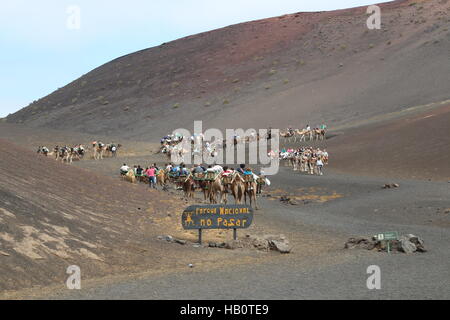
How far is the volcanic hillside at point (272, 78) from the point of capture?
88188 mm

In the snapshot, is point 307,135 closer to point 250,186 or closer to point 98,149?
point 98,149

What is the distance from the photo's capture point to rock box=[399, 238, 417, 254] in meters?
18.9

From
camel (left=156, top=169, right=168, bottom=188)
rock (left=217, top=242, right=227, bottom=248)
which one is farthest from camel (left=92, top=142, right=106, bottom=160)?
rock (left=217, top=242, right=227, bottom=248)

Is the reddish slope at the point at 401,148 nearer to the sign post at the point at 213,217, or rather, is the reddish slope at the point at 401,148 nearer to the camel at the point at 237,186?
the camel at the point at 237,186

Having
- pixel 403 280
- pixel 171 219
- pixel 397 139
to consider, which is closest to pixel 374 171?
pixel 397 139

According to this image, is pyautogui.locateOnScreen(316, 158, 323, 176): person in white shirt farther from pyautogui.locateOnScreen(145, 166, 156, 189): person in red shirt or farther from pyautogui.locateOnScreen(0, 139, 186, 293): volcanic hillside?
pyautogui.locateOnScreen(0, 139, 186, 293): volcanic hillside

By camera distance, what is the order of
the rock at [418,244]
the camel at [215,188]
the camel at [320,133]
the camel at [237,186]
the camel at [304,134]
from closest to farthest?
the rock at [418,244] < the camel at [237,186] < the camel at [215,188] < the camel at [320,133] < the camel at [304,134]

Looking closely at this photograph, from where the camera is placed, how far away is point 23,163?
26078mm

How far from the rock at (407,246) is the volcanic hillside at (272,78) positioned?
2370 inches

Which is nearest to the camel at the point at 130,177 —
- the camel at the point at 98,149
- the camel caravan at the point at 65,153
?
the camel caravan at the point at 65,153

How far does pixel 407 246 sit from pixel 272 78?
93867 millimetres

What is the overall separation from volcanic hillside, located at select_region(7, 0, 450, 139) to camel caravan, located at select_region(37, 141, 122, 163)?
28.4 metres

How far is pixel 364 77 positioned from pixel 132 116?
42265mm
